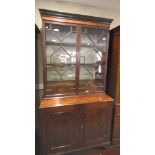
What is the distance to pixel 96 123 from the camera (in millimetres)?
2084

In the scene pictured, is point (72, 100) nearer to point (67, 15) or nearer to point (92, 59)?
point (92, 59)

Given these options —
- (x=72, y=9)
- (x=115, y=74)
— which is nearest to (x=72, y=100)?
(x=115, y=74)

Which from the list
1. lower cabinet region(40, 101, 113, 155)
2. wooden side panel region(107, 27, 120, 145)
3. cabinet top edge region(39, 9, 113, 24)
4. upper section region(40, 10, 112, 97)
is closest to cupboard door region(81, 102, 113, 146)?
lower cabinet region(40, 101, 113, 155)

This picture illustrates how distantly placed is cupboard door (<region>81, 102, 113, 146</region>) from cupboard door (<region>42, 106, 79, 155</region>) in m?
0.15

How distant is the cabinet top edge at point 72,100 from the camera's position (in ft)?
6.04

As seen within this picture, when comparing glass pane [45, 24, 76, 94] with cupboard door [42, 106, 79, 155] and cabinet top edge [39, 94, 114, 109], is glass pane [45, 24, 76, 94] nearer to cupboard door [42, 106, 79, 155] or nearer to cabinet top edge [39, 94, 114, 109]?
cabinet top edge [39, 94, 114, 109]

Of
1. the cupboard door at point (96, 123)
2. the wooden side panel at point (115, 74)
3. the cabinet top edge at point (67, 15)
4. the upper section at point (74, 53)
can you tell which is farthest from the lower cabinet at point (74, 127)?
the cabinet top edge at point (67, 15)

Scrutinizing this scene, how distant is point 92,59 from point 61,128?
1262 mm

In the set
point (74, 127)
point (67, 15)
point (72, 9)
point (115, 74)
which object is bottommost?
point (74, 127)

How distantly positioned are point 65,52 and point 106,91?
109cm

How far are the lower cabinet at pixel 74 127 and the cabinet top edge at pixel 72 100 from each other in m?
0.05

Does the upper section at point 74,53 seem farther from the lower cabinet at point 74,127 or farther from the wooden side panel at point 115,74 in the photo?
the lower cabinet at point 74,127

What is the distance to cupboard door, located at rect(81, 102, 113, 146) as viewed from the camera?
2014 millimetres
